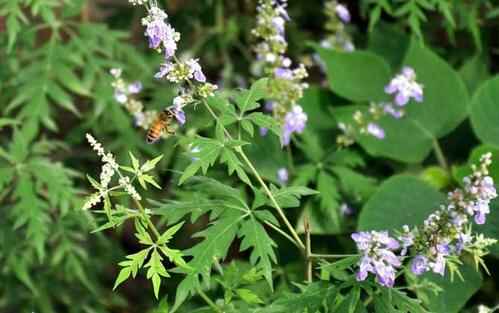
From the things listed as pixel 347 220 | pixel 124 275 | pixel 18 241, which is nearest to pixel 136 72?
pixel 18 241

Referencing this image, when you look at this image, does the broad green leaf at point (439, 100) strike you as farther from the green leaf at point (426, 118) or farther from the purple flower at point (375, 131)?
the purple flower at point (375, 131)

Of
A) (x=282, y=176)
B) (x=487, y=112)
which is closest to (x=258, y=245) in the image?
(x=282, y=176)

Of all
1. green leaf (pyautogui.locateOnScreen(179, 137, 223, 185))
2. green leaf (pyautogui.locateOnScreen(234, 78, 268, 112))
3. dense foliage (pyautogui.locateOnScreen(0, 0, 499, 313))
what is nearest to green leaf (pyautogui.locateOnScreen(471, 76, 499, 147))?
dense foliage (pyautogui.locateOnScreen(0, 0, 499, 313))

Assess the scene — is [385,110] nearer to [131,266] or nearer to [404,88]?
[404,88]

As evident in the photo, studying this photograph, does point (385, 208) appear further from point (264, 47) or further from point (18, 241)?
point (18, 241)

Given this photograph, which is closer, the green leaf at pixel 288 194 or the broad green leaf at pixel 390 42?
the green leaf at pixel 288 194

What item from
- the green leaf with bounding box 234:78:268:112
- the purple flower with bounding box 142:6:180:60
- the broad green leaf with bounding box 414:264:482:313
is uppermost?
the purple flower with bounding box 142:6:180:60

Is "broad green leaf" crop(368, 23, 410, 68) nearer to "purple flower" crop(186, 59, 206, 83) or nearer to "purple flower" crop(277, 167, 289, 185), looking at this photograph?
"purple flower" crop(277, 167, 289, 185)

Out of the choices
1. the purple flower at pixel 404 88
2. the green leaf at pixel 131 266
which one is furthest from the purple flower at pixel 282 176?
the green leaf at pixel 131 266
